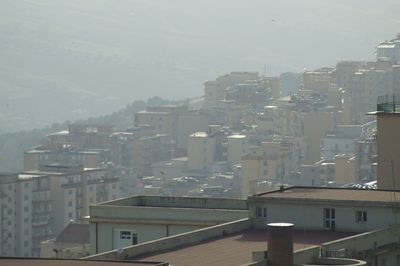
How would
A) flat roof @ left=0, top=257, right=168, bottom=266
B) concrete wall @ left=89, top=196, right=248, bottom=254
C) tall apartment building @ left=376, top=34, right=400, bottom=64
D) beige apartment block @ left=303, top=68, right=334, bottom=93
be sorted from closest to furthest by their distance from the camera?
flat roof @ left=0, top=257, right=168, bottom=266 → concrete wall @ left=89, top=196, right=248, bottom=254 → beige apartment block @ left=303, top=68, right=334, bottom=93 → tall apartment building @ left=376, top=34, right=400, bottom=64

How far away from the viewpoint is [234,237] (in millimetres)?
20203

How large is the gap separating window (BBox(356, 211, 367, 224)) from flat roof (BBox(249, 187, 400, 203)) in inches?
5.9

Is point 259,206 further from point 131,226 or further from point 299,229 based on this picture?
point 131,226

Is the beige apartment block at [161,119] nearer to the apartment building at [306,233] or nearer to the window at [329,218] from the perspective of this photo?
the apartment building at [306,233]

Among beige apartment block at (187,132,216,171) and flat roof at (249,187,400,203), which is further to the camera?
beige apartment block at (187,132,216,171)

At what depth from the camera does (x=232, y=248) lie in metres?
19.1

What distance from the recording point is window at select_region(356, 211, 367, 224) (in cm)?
2070

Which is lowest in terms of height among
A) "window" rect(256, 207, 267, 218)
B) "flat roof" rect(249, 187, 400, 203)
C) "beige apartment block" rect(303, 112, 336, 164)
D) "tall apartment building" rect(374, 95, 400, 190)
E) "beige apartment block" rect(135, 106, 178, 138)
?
"window" rect(256, 207, 267, 218)

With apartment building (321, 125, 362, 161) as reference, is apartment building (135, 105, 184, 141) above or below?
above

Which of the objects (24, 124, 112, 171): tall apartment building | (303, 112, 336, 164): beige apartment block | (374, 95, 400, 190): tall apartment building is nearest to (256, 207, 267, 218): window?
(374, 95, 400, 190): tall apartment building

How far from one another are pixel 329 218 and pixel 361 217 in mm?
338

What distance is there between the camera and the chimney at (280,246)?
16.9 m

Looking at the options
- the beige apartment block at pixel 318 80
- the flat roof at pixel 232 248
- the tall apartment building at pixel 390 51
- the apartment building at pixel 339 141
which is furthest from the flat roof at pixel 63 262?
the tall apartment building at pixel 390 51

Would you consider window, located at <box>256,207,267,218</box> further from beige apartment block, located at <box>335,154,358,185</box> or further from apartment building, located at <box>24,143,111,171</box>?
apartment building, located at <box>24,143,111,171</box>
